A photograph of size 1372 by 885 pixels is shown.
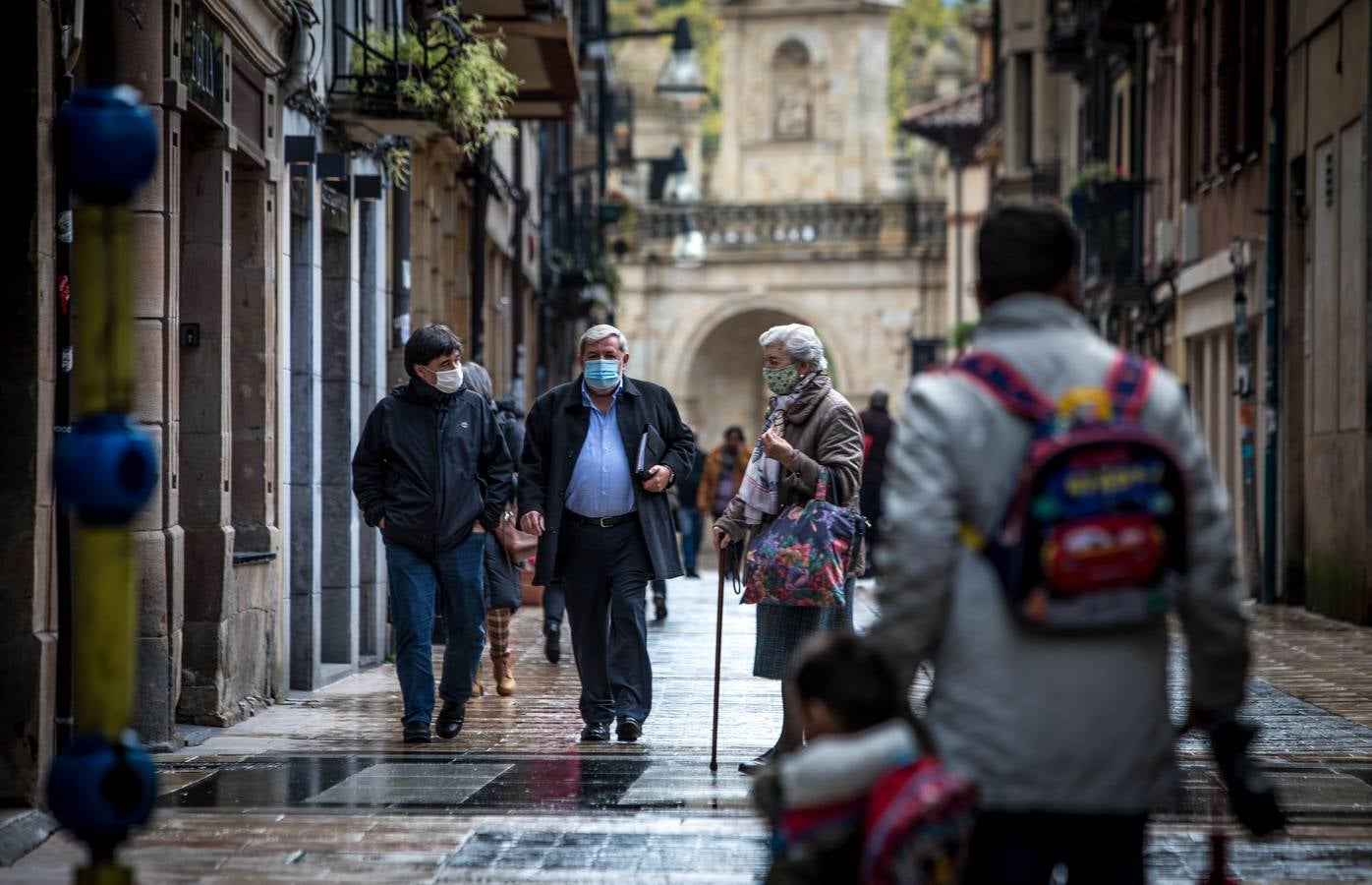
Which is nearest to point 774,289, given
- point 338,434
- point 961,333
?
point 961,333

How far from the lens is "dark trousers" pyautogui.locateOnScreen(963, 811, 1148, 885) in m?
4.23

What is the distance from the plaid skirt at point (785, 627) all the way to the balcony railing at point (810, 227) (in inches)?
1694

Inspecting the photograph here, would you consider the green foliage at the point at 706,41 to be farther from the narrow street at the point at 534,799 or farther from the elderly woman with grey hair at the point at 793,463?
the elderly woman with grey hair at the point at 793,463

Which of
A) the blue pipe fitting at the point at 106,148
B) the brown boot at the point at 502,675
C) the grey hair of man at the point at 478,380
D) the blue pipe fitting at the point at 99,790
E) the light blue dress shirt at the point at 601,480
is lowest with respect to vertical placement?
the brown boot at the point at 502,675

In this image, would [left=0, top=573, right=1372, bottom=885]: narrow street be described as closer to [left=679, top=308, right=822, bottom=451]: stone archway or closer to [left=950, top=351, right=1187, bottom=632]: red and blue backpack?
[left=950, top=351, right=1187, bottom=632]: red and blue backpack

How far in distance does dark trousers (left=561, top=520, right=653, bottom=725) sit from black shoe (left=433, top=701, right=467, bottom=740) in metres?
0.65

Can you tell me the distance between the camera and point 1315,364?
802 inches

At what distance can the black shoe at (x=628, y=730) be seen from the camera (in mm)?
10438

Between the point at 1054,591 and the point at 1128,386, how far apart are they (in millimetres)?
452

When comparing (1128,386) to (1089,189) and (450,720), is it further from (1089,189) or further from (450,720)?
(1089,189)

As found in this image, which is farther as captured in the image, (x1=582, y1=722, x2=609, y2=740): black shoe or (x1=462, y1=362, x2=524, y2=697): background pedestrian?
(x1=462, y1=362, x2=524, y2=697): background pedestrian

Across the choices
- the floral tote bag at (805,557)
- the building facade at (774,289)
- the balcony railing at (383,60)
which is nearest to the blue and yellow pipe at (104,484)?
the floral tote bag at (805,557)

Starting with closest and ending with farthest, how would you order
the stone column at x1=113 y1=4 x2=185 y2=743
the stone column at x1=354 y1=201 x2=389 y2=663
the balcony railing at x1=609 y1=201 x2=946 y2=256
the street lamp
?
the stone column at x1=113 y1=4 x2=185 y2=743 < the stone column at x1=354 y1=201 x2=389 y2=663 < the street lamp < the balcony railing at x1=609 y1=201 x2=946 y2=256

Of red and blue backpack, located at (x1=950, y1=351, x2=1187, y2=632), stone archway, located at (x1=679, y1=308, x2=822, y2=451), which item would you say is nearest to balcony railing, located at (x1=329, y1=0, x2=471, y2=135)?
red and blue backpack, located at (x1=950, y1=351, x2=1187, y2=632)
